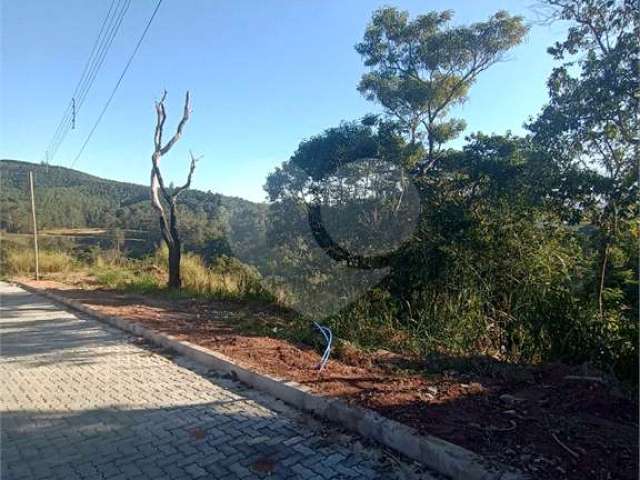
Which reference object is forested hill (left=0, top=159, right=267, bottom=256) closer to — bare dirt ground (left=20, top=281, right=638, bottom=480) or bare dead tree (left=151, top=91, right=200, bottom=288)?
bare dead tree (left=151, top=91, right=200, bottom=288)

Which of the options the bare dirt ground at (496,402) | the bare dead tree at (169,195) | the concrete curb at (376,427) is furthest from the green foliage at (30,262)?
the concrete curb at (376,427)

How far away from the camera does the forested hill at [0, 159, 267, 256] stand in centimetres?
1402

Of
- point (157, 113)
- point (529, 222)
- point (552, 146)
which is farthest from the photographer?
point (157, 113)

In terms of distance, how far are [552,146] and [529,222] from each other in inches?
44.6

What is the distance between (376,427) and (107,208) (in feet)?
113

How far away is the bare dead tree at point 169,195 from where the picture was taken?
10.3 m

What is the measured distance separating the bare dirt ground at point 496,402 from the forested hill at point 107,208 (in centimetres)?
685

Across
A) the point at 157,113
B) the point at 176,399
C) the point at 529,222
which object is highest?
A: the point at 157,113

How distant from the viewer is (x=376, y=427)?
9.00 ft

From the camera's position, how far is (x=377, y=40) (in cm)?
1242

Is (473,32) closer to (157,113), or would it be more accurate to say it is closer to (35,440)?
(157,113)

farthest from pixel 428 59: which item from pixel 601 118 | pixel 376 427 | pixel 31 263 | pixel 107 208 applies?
pixel 107 208

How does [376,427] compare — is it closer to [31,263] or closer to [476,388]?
[476,388]

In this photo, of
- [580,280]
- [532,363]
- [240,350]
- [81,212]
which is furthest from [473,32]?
[81,212]
